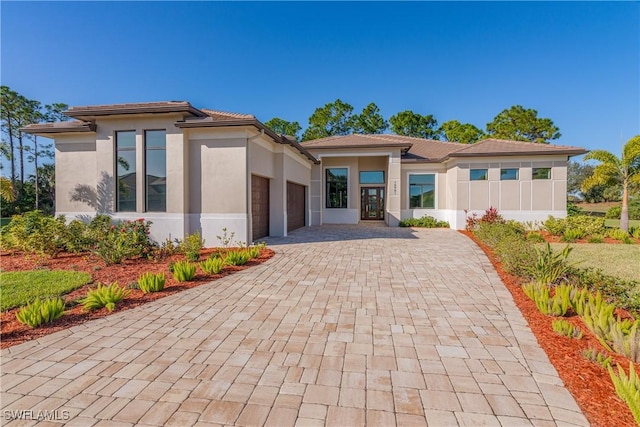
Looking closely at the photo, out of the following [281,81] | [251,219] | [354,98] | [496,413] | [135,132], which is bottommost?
[496,413]

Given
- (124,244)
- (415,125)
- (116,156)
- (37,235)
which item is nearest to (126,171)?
(116,156)

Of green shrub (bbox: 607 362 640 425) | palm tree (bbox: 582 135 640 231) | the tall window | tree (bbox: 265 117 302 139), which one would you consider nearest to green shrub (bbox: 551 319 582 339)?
green shrub (bbox: 607 362 640 425)

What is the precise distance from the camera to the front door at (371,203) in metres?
20.8

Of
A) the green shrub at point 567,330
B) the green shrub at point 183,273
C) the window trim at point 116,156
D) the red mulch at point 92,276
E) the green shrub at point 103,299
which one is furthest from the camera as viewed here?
the window trim at point 116,156

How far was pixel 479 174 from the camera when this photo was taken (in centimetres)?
1648

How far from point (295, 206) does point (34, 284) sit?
439 inches

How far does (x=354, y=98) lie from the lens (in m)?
38.3

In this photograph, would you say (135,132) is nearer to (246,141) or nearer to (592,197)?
(246,141)

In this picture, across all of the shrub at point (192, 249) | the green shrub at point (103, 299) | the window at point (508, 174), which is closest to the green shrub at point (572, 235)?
the window at point (508, 174)

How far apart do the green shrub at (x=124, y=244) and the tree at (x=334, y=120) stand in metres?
31.2

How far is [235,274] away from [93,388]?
13.9 ft

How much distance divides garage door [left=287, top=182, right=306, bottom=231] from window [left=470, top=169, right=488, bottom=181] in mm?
9515

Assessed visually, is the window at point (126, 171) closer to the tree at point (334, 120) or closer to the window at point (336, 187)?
the window at point (336, 187)

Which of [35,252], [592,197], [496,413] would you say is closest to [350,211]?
[35,252]
